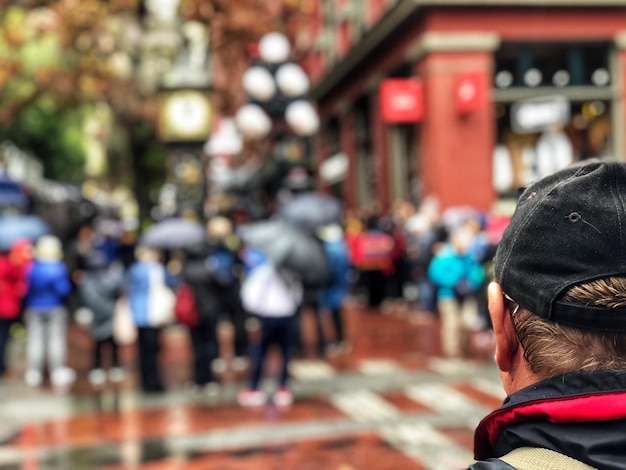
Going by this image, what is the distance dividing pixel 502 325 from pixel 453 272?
10.9m

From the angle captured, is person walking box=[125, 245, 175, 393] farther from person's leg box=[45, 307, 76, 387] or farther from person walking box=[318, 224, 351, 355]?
person walking box=[318, 224, 351, 355]

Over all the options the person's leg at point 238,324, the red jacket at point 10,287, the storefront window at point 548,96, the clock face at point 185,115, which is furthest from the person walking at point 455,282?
the storefront window at point 548,96

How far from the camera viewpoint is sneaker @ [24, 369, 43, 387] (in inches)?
468

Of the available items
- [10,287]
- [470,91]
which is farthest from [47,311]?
[470,91]

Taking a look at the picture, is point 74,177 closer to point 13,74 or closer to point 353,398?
point 13,74

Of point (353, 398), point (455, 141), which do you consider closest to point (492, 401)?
point (353, 398)

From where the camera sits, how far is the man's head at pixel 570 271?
1644 millimetres

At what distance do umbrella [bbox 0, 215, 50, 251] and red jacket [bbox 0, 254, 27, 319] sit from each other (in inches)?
9.0

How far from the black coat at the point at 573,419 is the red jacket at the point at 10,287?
11.5m

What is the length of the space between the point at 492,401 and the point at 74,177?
51.1m

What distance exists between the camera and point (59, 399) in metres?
10.8

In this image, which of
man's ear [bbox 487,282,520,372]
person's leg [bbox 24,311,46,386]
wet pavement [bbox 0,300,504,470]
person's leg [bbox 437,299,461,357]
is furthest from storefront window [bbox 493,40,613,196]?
man's ear [bbox 487,282,520,372]

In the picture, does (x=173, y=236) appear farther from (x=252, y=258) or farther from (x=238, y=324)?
(x=238, y=324)

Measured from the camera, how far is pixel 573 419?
162 cm
